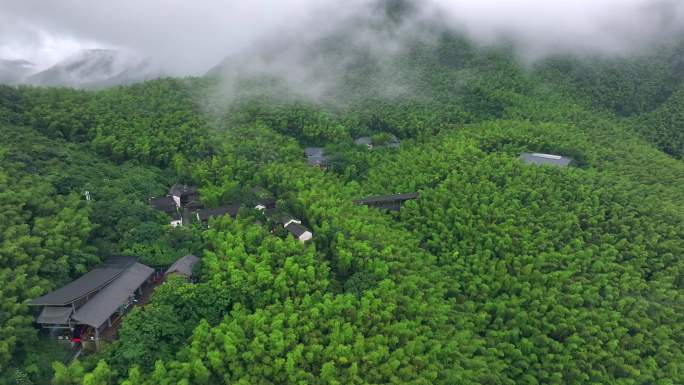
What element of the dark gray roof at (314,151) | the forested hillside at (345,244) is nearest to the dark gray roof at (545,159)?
the forested hillside at (345,244)

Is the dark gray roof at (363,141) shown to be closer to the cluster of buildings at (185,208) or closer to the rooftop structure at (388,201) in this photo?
the rooftop structure at (388,201)

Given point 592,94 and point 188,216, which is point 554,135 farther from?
point 188,216

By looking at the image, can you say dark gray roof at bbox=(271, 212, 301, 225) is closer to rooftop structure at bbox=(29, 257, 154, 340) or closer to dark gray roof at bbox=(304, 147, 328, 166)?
rooftop structure at bbox=(29, 257, 154, 340)

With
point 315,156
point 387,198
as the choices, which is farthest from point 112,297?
point 315,156

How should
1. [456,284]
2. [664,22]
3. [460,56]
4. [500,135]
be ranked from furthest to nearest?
[664,22]
[460,56]
[500,135]
[456,284]

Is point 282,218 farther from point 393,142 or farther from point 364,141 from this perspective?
point 393,142

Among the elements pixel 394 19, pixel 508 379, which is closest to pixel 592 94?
pixel 394 19
